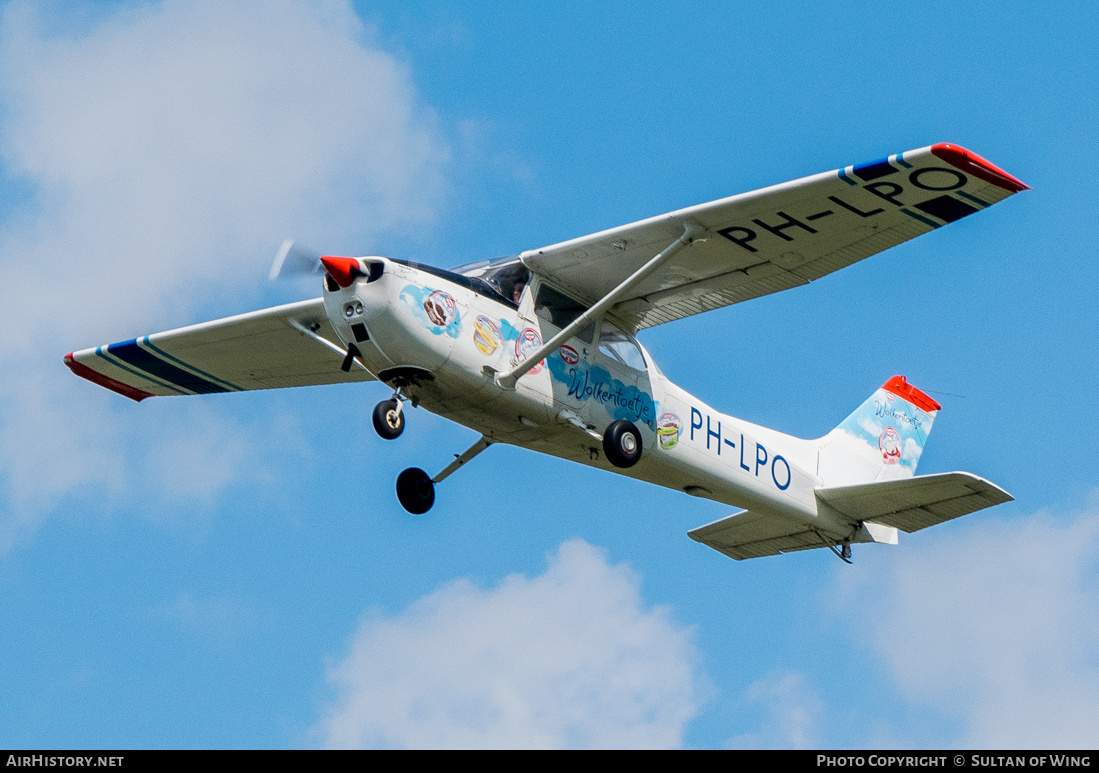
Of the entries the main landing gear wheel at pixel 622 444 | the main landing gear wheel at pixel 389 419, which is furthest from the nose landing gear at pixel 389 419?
the main landing gear wheel at pixel 622 444

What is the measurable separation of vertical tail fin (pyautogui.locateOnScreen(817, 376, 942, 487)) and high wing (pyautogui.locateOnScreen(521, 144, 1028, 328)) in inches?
135

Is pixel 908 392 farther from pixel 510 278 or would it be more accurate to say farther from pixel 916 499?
pixel 510 278

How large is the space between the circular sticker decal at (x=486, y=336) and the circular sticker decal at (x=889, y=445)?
7227mm

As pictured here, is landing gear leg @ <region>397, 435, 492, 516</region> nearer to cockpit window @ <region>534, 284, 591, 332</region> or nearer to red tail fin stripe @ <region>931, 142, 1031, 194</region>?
cockpit window @ <region>534, 284, 591, 332</region>

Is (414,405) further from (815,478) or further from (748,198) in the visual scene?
(815,478)

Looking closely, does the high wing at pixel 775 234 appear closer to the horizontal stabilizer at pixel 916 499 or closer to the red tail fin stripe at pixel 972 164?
the red tail fin stripe at pixel 972 164

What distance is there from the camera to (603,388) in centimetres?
1535

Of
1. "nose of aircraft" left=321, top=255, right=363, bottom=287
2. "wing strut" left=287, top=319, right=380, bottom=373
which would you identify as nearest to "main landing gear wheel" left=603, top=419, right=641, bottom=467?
"wing strut" left=287, top=319, right=380, bottom=373

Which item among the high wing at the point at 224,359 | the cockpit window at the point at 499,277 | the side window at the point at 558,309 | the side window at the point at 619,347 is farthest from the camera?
the high wing at the point at 224,359

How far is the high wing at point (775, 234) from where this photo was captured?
45.2ft

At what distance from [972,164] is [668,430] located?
433 centimetres
